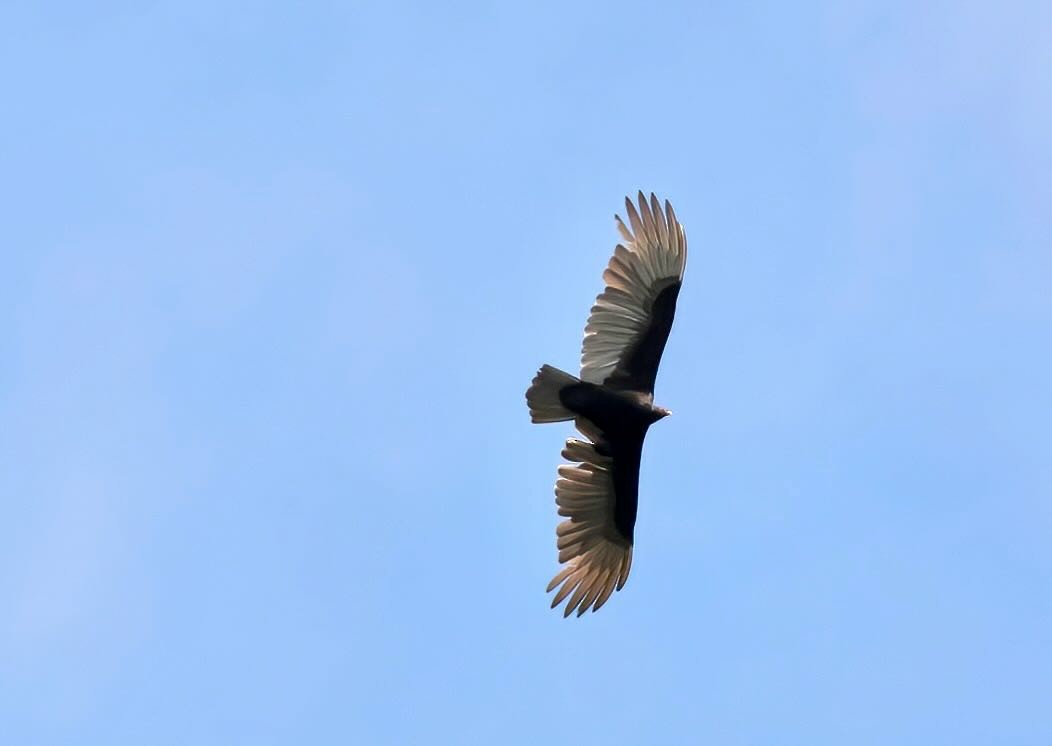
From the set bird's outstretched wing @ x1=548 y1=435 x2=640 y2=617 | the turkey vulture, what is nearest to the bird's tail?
the turkey vulture

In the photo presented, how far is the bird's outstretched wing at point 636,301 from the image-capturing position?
56.6ft

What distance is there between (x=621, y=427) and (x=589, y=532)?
1449mm

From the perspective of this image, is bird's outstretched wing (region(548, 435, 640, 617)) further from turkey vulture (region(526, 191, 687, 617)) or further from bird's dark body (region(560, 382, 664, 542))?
turkey vulture (region(526, 191, 687, 617))

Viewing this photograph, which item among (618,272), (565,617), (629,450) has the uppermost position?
(618,272)

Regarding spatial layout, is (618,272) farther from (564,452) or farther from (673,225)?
(564,452)

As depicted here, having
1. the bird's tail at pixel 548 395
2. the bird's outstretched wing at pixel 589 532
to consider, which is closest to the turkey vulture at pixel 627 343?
the bird's tail at pixel 548 395

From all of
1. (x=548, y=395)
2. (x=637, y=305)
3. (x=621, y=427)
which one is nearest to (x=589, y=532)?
(x=621, y=427)

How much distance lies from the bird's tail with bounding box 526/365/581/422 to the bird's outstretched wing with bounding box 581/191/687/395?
0.41 m

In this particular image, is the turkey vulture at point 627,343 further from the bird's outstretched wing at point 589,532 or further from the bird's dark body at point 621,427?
the bird's outstretched wing at point 589,532

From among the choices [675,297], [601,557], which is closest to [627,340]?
[675,297]

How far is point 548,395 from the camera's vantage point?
17.0 metres

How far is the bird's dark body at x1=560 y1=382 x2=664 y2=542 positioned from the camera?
17.1 meters

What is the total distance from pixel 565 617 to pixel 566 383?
273cm

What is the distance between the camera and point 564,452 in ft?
59.3
